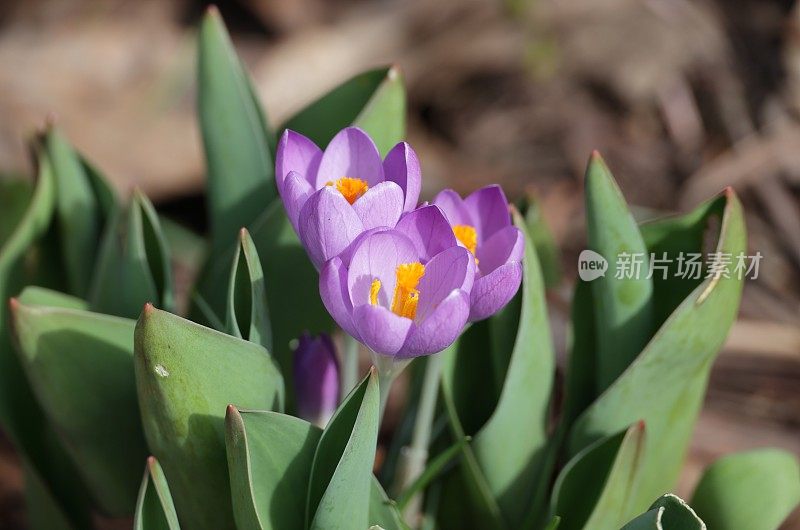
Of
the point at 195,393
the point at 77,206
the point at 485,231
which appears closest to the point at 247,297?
the point at 195,393

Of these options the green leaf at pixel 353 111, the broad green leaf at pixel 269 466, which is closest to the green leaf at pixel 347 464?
the broad green leaf at pixel 269 466

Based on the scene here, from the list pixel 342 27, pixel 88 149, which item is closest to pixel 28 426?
pixel 88 149

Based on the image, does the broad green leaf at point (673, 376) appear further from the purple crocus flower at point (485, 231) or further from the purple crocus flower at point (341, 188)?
the purple crocus flower at point (341, 188)

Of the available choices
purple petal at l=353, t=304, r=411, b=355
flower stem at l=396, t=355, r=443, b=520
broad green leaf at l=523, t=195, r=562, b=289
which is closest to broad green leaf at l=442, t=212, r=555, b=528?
flower stem at l=396, t=355, r=443, b=520

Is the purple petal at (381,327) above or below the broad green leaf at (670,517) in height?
above

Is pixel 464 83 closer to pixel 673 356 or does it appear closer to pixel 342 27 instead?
pixel 342 27
